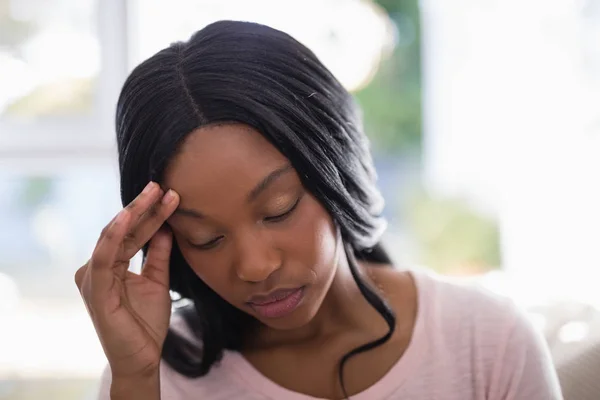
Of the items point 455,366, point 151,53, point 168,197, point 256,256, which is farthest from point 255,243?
point 151,53

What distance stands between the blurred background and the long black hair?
1090 millimetres

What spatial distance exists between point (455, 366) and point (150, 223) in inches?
19.6

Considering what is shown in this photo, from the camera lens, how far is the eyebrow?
91 cm

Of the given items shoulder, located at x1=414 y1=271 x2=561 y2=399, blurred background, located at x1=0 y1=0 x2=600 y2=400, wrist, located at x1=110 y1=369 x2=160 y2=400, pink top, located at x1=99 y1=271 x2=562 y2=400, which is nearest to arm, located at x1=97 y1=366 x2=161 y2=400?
wrist, located at x1=110 y1=369 x2=160 y2=400

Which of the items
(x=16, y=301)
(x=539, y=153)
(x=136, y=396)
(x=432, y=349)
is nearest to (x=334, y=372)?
(x=432, y=349)

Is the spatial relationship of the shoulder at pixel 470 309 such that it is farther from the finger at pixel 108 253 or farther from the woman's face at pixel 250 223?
the finger at pixel 108 253

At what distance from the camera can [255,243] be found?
36.5 inches

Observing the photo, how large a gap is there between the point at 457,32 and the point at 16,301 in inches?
61.2

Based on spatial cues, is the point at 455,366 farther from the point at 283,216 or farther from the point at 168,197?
the point at 168,197

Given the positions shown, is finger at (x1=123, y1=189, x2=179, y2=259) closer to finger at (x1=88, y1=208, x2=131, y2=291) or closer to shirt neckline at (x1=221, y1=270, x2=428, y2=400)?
finger at (x1=88, y1=208, x2=131, y2=291)

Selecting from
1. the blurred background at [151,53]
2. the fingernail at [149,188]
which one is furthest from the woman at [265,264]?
the blurred background at [151,53]

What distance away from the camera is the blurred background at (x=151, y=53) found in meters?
2.06

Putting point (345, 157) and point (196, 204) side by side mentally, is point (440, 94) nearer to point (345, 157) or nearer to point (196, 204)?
point (345, 157)

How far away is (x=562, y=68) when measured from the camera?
2.07 m
